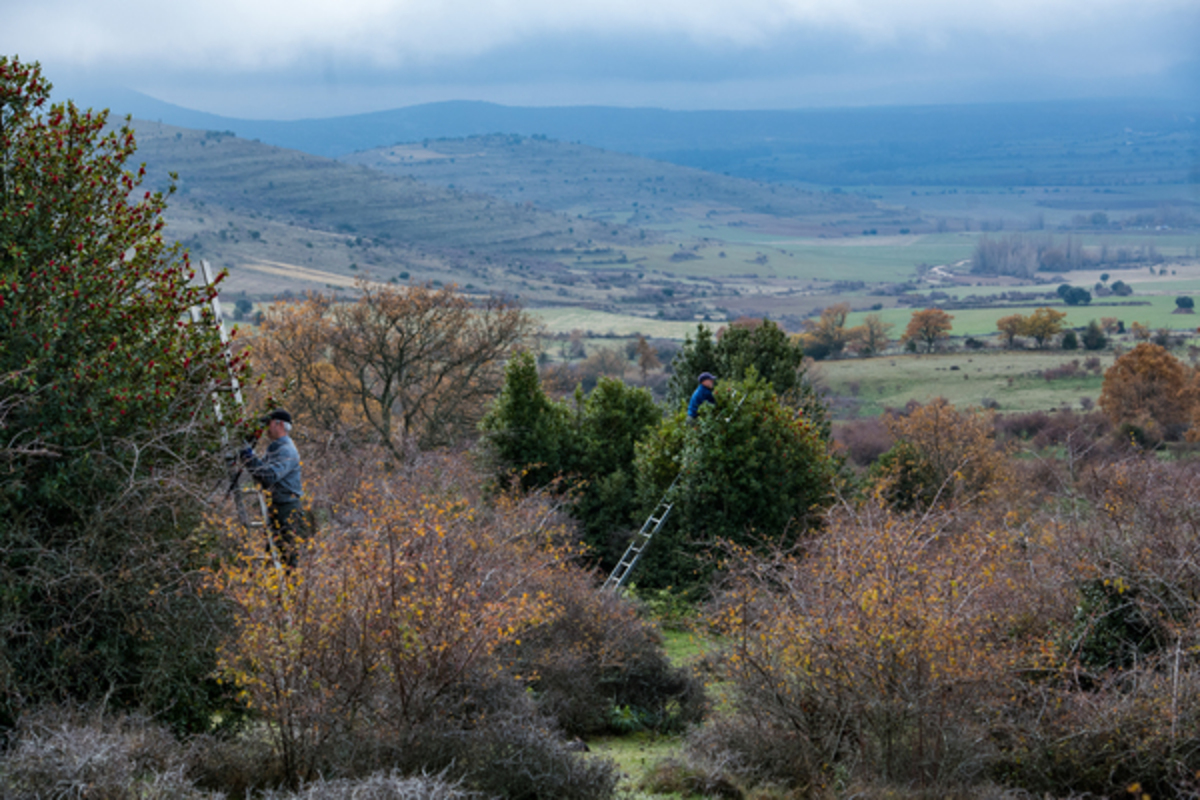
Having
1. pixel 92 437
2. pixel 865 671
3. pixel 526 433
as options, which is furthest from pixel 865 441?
pixel 92 437

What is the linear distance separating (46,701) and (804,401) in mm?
25978

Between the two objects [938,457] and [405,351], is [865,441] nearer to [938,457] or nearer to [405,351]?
[938,457]

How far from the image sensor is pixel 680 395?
3581 centimetres

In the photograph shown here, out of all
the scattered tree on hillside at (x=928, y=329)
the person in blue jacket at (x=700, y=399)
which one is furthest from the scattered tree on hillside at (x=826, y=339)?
the person in blue jacket at (x=700, y=399)

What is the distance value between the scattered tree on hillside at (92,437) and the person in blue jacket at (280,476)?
60cm

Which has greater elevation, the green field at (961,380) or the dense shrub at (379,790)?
the dense shrub at (379,790)

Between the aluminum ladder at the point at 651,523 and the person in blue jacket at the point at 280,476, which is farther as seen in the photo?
the aluminum ladder at the point at 651,523

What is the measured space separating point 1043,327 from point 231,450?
12110 cm

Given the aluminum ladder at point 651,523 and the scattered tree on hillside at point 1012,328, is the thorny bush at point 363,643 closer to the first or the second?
the aluminum ladder at point 651,523

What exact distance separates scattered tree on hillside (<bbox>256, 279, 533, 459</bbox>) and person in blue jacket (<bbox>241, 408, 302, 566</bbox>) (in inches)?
1048

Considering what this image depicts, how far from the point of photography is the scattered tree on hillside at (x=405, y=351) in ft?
133

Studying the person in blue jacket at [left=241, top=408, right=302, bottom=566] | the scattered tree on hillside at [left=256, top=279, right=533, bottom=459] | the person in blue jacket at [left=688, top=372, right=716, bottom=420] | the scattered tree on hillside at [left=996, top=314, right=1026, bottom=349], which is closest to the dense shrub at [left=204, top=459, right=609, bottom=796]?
the person in blue jacket at [left=241, top=408, right=302, bottom=566]

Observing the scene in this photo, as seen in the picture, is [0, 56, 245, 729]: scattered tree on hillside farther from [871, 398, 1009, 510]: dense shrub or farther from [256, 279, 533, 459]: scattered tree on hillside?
[871, 398, 1009, 510]: dense shrub

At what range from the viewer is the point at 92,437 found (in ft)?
36.1
